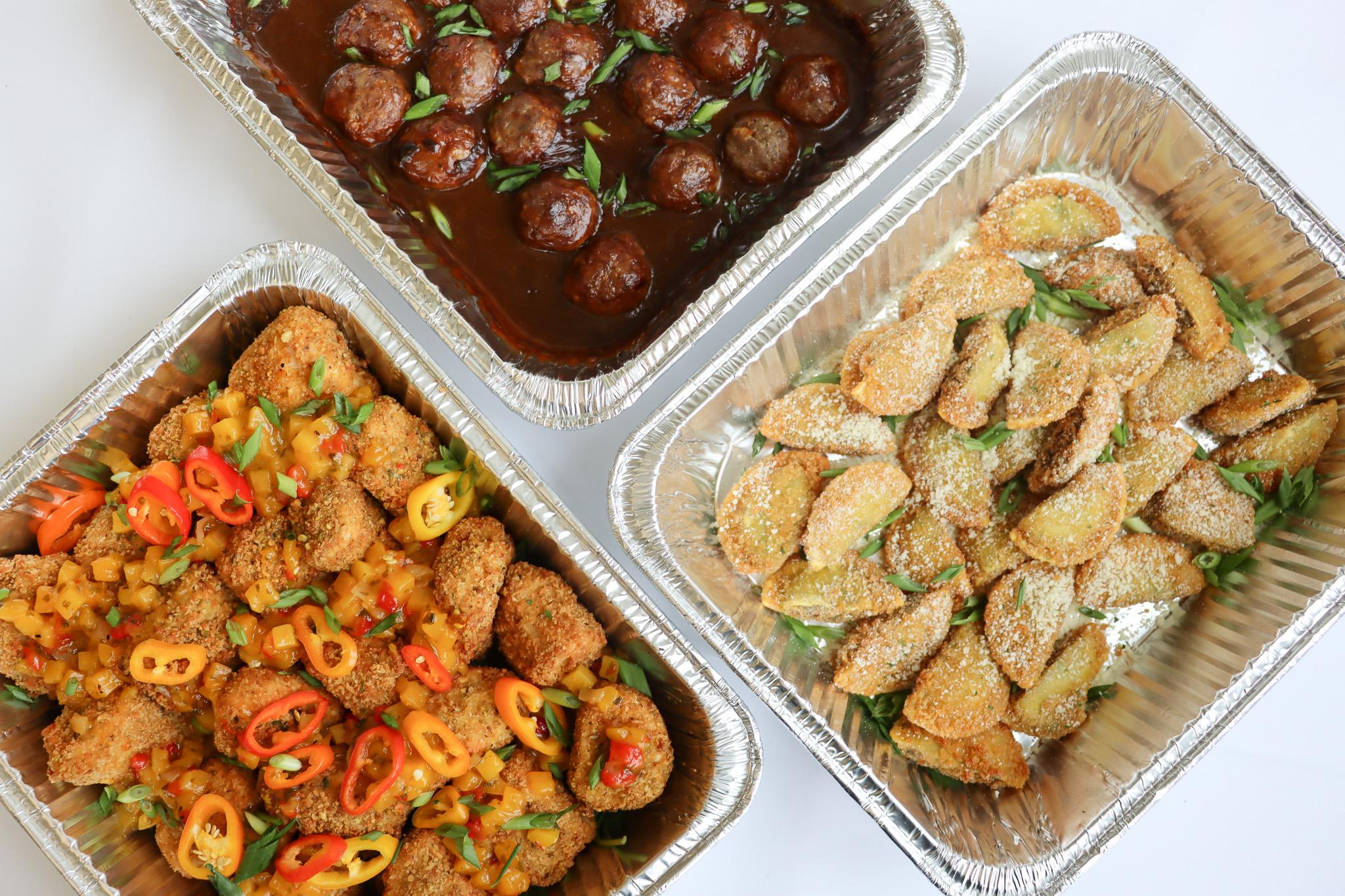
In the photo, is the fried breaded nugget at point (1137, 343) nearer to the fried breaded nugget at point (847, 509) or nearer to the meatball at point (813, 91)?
the fried breaded nugget at point (847, 509)

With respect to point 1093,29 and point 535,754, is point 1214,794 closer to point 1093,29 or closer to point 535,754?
point 535,754

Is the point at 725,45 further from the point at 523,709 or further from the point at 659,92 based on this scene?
the point at 523,709

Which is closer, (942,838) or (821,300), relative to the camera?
(942,838)

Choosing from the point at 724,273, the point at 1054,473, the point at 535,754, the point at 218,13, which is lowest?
the point at 1054,473

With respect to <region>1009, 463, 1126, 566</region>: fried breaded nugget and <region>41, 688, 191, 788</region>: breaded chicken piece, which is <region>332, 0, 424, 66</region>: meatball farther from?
<region>1009, 463, 1126, 566</region>: fried breaded nugget

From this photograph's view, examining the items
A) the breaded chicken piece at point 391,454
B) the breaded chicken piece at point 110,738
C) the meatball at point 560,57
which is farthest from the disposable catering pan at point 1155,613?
the breaded chicken piece at point 110,738

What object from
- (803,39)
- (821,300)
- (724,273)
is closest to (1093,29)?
(803,39)
